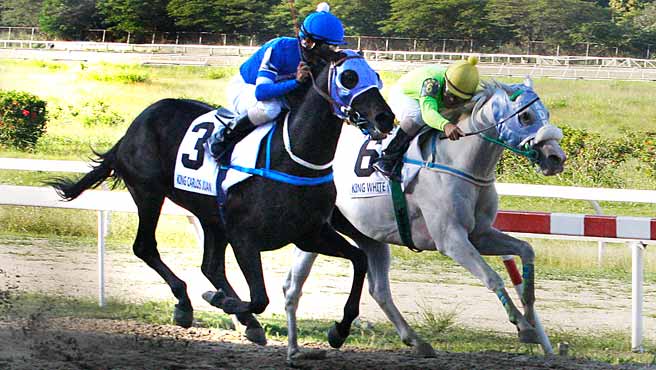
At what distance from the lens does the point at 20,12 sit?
6.87 metres

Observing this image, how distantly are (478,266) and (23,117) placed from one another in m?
3.14

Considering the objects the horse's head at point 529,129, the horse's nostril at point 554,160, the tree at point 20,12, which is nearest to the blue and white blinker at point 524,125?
the horse's head at point 529,129

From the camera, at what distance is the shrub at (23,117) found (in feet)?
22.3

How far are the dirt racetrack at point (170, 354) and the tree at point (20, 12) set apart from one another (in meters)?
1.87

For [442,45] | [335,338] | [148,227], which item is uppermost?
[442,45]

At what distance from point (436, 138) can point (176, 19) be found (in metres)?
2.09

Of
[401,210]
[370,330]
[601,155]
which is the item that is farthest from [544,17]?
[370,330]

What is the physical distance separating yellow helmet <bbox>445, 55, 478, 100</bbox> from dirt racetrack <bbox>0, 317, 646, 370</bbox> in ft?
3.79

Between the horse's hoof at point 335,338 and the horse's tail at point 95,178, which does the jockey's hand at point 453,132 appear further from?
the horse's tail at point 95,178

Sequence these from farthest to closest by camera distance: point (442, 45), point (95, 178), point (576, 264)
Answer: point (576, 264) → point (442, 45) → point (95, 178)

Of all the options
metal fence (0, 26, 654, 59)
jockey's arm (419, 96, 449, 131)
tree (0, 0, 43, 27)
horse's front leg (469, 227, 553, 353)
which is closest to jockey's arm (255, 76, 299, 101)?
jockey's arm (419, 96, 449, 131)

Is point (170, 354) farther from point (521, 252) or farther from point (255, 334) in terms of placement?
point (521, 252)

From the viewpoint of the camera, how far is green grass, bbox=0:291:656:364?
5.69m

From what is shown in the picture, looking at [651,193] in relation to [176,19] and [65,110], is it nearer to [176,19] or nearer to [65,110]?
[176,19]
